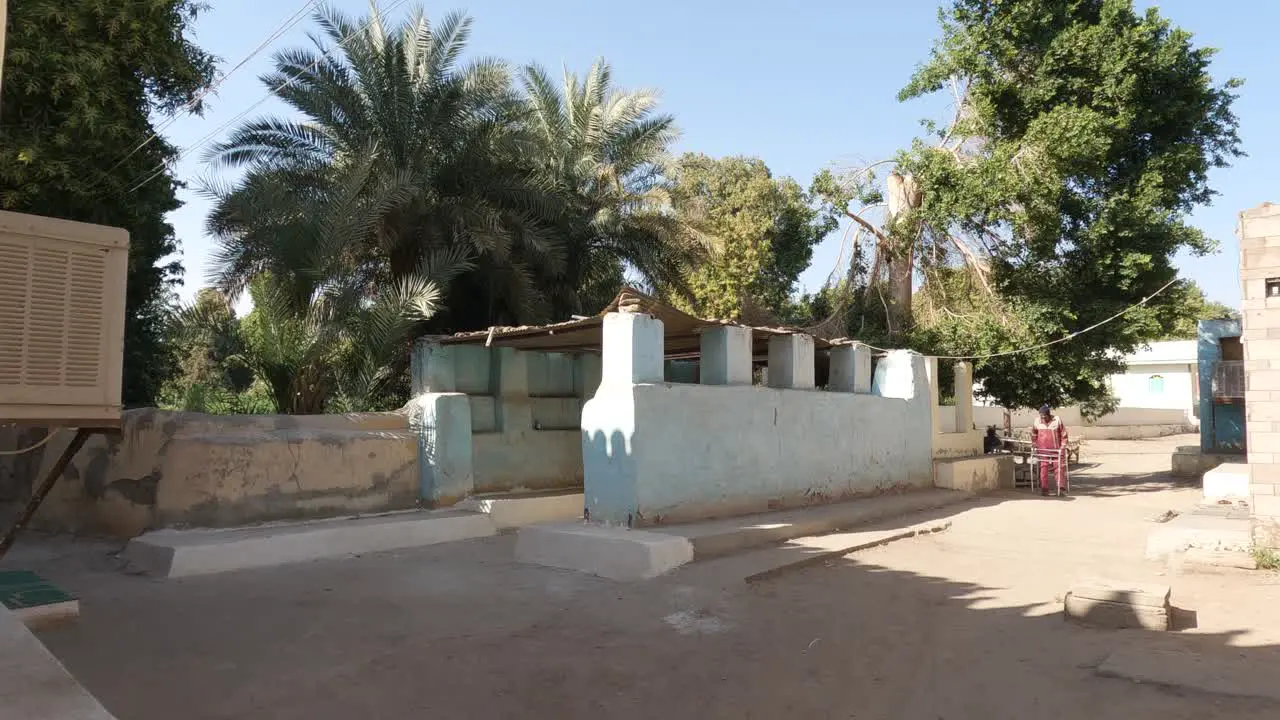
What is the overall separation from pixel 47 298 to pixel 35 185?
20.3 ft

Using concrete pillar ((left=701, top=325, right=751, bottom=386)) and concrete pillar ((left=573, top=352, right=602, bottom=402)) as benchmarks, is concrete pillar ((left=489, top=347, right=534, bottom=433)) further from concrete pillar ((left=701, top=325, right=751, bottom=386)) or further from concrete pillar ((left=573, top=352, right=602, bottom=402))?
concrete pillar ((left=701, top=325, right=751, bottom=386))

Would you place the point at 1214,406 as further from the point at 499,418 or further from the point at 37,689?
the point at 37,689

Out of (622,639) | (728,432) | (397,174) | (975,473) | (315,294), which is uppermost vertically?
(397,174)

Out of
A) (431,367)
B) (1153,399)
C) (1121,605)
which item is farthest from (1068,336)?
(1153,399)

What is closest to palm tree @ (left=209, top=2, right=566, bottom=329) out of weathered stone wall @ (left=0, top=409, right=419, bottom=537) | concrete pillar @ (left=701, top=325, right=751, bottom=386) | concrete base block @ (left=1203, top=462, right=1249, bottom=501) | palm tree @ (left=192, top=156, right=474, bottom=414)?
palm tree @ (left=192, top=156, right=474, bottom=414)

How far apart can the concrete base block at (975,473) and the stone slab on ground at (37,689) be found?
14.1m

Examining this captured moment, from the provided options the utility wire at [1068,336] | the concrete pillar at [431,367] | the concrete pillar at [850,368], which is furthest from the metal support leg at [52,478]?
the utility wire at [1068,336]

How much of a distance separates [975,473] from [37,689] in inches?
622

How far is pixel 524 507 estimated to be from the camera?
35.3ft

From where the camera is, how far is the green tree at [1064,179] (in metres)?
16.7

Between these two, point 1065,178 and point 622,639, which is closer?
point 622,639

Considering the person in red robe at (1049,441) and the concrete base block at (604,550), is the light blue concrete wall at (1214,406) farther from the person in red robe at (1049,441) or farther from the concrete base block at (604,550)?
the concrete base block at (604,550)

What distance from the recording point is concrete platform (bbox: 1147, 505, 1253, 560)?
323 inches

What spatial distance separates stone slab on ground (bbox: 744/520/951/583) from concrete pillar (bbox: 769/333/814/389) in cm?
216
